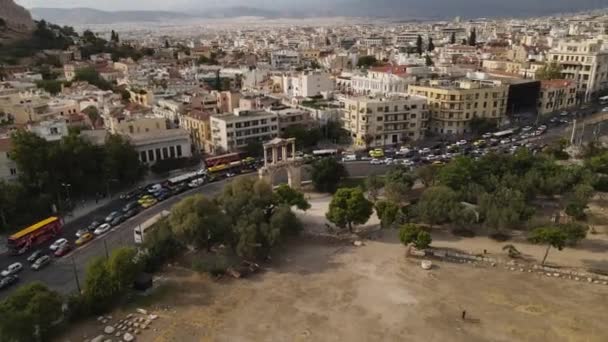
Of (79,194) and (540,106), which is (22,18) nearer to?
(79,194)

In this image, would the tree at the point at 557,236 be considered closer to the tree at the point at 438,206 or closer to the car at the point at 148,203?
the tree at the point at 438,206

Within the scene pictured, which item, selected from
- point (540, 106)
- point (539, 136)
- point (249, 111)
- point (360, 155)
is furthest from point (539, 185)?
point (540, 106)

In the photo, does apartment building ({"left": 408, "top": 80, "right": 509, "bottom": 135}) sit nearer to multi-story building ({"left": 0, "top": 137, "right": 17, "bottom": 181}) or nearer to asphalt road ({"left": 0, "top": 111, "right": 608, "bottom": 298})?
asphalt road ({"left": 0, "top": 111, "right": 608, "bottom": 298})

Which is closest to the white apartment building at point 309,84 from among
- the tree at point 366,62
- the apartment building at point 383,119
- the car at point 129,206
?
the apartment building at point 383,119

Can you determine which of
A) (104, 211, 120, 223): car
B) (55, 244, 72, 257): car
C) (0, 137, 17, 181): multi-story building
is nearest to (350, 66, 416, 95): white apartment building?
(104, 211, 120, 223): car

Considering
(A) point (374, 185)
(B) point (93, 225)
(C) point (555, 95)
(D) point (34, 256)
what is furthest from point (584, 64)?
(D) point (34, 256)

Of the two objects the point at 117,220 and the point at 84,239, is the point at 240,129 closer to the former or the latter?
the point at 117,220

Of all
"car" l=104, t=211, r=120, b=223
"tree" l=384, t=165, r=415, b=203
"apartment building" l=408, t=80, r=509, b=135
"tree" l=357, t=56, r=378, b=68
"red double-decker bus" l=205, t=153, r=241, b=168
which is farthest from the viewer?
"tree" l=357, t=56, r=378, b=68
